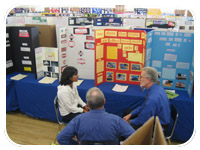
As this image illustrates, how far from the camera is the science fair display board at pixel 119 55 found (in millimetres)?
2709

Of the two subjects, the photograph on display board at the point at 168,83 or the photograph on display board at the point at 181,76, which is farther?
the photograph on display board at the point at 168,83

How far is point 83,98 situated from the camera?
2.85 metres

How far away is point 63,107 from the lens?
2.37 meters

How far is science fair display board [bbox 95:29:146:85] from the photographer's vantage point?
2.71 meters

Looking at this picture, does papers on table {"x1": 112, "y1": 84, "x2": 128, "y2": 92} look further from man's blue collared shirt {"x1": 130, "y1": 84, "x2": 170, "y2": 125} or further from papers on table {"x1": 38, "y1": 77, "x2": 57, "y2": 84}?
papers on table {"x1": 38, "y1": 77, "x2": 57, "y2": 84}

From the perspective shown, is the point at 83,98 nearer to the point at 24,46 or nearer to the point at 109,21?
the point at 24,46

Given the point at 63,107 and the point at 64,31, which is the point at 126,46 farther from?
the point at 63,107

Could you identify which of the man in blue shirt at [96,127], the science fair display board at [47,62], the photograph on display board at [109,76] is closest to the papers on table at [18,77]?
the science fair display board at [47,62]

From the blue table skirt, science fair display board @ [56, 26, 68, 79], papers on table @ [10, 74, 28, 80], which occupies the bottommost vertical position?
the blue table skirt

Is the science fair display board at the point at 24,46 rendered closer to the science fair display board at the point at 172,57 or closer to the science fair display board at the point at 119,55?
the science fair display board at the point at 119,55

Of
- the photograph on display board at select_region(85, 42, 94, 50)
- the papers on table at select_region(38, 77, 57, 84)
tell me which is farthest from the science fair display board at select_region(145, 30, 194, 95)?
the papers on table at select_region(38, 77, 57, 84)

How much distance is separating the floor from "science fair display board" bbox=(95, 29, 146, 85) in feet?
3.51

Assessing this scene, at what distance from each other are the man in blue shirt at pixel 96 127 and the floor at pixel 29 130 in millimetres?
1417

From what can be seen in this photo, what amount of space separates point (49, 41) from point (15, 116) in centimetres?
147
